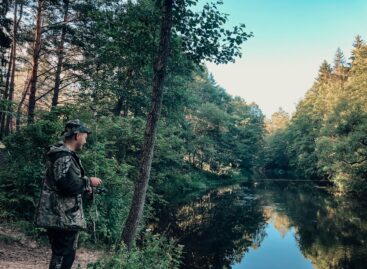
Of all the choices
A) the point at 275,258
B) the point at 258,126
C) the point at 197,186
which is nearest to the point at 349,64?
the point at 258,126

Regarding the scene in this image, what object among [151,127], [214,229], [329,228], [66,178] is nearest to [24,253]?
[151,127]

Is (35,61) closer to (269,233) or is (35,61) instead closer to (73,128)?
(73,128)

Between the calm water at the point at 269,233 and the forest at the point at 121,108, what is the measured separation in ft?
5.39

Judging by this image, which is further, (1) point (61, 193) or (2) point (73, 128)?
(2) point (73, 128)

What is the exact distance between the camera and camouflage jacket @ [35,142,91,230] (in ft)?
13.7

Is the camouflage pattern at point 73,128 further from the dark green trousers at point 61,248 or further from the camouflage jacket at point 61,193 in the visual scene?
the dark green trousers at point 61,248

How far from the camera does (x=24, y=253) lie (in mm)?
7754

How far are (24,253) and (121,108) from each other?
15476mm

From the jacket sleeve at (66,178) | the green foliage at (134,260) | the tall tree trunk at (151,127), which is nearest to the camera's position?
the jacket sleeve at (66,178)

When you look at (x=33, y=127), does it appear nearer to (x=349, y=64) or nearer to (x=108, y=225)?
(x=108, y=225)

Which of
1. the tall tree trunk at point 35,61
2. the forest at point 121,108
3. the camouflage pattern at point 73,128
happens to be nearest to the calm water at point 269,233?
the forest at point 121,108

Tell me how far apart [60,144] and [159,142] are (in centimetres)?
1074

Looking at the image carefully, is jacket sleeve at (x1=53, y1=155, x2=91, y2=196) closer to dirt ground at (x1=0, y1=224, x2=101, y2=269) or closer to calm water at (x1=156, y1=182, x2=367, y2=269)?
dirt ground at (x1=0, y1=224, x2=101, y2=269)

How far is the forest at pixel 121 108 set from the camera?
7.39m
